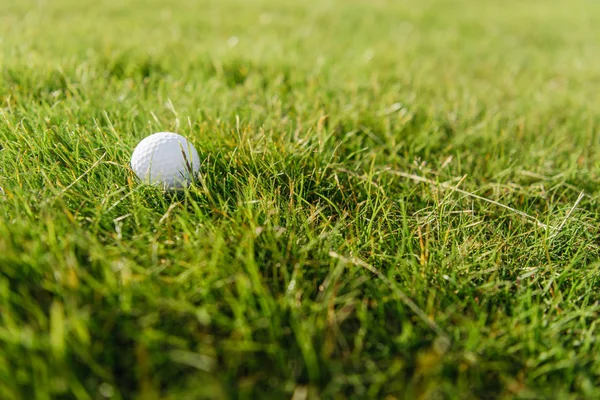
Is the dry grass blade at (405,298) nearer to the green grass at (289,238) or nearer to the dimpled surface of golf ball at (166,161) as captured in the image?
the green grass at (289,238)

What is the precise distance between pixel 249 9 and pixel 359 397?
214 inches

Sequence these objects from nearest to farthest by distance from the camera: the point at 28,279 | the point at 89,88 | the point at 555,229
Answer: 1. the point at 28,279
2. the point at 555,229
3. the point at 89,88

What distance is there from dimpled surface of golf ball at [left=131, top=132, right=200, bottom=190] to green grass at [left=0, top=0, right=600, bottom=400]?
0.18ft

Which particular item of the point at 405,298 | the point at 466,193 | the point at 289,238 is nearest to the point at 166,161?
the point at 289,238

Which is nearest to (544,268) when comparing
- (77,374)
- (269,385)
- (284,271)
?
(284,271)

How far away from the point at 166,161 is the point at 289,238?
563 millimetres

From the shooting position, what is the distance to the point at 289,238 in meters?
1.58

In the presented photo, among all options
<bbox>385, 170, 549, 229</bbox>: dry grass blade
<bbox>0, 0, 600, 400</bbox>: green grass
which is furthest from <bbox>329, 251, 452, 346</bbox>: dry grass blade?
<bbox>385, 170, 549, 229</bbox>: dry grass blade

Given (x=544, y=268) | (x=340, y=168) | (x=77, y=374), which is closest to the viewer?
(x=77, y=374)

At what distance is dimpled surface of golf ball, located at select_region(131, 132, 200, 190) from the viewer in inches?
68.7

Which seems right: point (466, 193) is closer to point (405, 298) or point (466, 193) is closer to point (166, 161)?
point (405, 298)

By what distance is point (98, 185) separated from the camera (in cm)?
177

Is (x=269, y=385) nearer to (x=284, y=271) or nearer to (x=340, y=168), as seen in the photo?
(x=284, y=271)

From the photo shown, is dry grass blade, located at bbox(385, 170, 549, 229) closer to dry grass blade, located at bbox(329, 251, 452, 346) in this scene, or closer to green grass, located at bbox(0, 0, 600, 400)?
green grass, located at bbox(0, 0, 600, 400)
